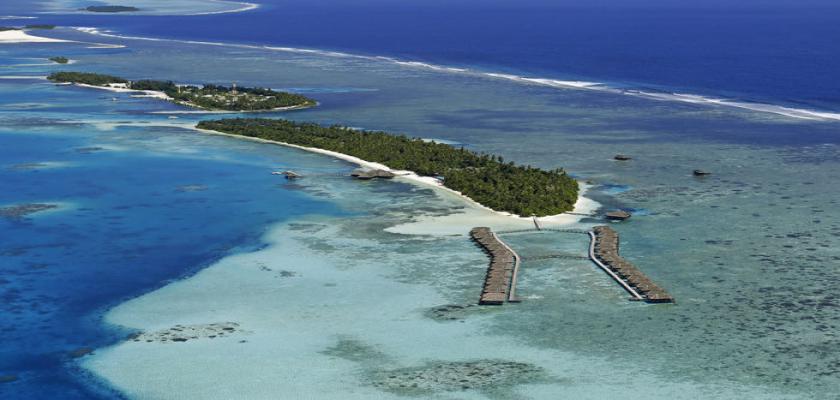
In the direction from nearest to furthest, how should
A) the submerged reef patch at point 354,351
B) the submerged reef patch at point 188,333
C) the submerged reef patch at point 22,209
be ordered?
the submerged reef patch at point 354,351
the submerged reef patch at point 188,333
the submerged reef patch at point 22,209

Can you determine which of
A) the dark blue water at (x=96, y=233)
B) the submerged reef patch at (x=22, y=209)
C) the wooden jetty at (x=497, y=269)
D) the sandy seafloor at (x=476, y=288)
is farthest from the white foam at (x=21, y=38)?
the wooden jetty at (x=497, y=269)

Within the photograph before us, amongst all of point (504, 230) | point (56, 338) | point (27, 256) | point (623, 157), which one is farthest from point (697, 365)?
point (623, 157)

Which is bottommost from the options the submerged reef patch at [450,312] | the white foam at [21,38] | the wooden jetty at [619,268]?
the submerged reef patch at [450,312]

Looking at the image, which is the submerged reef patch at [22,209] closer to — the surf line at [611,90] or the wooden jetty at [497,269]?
the wooden jetty at [497,269]

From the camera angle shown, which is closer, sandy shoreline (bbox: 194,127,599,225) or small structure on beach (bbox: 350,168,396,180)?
Answer: sandy shoreline (bbox: 194,127,599,225)

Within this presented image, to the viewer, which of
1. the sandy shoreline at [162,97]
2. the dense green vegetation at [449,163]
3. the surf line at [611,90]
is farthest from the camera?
the sandy shoreline at [162,97]

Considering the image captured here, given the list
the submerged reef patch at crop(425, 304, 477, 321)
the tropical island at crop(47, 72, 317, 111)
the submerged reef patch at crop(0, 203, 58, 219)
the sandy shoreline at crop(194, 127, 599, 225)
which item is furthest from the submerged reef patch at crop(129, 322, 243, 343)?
the tropical island at crop(47, 72, 317, 111)

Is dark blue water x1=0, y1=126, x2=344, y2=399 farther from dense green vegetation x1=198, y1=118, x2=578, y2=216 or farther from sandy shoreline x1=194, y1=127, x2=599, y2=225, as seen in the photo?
dense green vegetation x1=198, y1=118, x2=578, y2=216
